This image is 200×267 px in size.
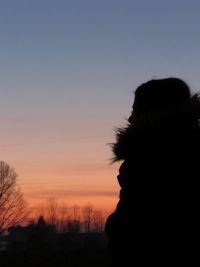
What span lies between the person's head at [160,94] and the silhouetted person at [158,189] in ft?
0.16

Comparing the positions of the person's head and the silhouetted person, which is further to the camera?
the person's head

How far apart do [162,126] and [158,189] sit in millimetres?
346

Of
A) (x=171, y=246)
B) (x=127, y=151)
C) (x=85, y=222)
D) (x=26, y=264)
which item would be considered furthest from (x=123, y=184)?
(x=85, y=222)

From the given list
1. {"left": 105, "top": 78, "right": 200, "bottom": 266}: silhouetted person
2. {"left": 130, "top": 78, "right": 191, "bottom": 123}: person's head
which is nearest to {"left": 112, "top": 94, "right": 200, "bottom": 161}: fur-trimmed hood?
{"left": 105, "top": 78, "right": 200, "bottom": 266}: silhouetted person

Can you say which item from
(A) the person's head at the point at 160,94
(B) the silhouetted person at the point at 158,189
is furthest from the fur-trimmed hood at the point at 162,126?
(A) the person's head at the point at 160,94

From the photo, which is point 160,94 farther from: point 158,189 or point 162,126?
point 158,189

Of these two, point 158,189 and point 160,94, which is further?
point 160,94

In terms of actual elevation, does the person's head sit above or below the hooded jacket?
above

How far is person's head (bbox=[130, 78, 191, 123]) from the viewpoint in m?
3.51

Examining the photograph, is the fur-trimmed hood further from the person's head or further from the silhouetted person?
the person's head

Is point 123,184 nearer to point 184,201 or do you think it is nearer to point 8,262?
point 184,201

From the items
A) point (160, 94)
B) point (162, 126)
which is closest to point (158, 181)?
point (162, 126)

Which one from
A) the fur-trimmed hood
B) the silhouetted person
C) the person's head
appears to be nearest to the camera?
the silhouetted person

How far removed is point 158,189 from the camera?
3.23 metres
